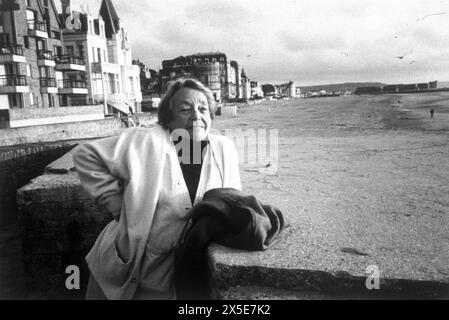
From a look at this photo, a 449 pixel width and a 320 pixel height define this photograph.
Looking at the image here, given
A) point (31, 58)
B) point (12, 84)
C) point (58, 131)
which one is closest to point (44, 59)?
point (31, 58)

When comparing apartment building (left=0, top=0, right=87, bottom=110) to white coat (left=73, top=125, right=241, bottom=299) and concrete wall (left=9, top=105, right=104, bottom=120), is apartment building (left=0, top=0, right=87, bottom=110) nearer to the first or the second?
concrete wall (left=9, top=105, right=104, bottom=120)

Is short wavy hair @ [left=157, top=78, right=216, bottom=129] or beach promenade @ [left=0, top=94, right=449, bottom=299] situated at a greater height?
short wavy hair @ [left=157, top=78, right=216, bottom=129]

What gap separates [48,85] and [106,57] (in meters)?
13.4

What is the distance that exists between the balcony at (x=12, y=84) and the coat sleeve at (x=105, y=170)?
3082 centimetres

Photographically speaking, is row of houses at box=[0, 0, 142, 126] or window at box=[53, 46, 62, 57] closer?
row of houses at box=[0, 0, 142, 126]

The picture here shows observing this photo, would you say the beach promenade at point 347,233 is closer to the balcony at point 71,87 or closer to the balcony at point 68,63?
the balcony at point 71,87

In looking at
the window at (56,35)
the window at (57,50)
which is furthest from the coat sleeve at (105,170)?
the window at (56,35)

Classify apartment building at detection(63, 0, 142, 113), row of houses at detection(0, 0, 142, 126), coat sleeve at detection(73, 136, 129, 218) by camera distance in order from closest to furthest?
coat sleeve at detection(73, 136, 129, 218)
row of houses at detection(0, 0, 142, 126)
apartment building at detection(63, 0, 142, 113)

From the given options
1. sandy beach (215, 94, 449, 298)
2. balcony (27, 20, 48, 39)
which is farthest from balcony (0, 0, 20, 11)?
sandy beach (215, 94, 449, 298)

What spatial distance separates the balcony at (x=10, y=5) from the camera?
96.9 feet

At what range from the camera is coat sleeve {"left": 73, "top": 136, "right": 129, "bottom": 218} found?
2.38m

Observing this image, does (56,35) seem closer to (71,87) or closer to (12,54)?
(71,87)

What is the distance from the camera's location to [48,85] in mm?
33250

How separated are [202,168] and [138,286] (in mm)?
907
